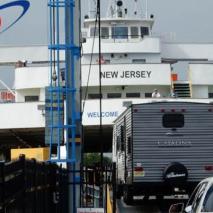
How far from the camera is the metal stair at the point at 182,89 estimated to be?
39.8m

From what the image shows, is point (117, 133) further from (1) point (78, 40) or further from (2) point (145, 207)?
(1) point (78, 40)

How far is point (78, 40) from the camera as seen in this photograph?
52.9 ft

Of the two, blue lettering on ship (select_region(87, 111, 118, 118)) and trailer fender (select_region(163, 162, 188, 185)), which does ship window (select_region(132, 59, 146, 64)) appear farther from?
trailer fender (select_region(163, 162, 188, 185))

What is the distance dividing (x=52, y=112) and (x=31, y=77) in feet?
75.4

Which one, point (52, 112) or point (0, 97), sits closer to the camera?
point (52, 112)

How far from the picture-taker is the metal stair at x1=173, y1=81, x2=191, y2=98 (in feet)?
131

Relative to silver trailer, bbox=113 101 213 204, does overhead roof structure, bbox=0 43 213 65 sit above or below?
above

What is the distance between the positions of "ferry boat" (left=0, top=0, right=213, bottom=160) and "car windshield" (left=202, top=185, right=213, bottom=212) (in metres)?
26.4

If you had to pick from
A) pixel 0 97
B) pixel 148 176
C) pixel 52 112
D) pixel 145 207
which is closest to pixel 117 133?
pixel 145 207

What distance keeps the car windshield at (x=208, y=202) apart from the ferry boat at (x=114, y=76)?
26.4 meters

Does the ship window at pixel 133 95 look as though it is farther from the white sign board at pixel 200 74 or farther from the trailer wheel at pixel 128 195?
the trailer wheel at pixel 128 195

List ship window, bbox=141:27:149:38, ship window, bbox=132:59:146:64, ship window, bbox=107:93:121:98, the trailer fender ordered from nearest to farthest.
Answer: the trailer fender
ship window, bbox=107:93:121:98
ship window, bbox=132:59:146:64
ship window, bbox=141:27:149:38

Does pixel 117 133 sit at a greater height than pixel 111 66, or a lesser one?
lesser

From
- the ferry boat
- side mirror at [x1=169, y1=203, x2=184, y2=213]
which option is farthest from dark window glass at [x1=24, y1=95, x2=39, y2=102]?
side mirror at [x1=169, y1=203, x2=184, y2=213]
